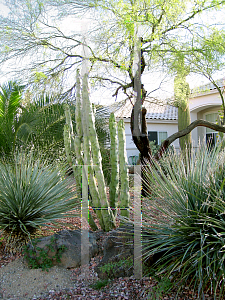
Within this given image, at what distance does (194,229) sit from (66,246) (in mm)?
1968

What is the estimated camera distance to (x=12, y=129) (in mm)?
7074

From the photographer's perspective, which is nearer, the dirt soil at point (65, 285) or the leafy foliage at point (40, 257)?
the dirt soil at point (65, 285)

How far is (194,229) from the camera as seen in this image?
10.4 feet

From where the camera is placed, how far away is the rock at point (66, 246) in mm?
4172

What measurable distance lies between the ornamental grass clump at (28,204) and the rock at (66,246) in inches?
9.5

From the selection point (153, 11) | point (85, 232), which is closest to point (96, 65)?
point (153, 11)

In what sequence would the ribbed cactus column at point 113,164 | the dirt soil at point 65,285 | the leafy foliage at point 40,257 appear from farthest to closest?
1. the ribbed cactus column at point 113,164
2. the leafy foliage at point 40,257
3. the dirt soil at point 65,285

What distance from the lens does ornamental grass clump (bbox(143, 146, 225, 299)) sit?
284 centimetres

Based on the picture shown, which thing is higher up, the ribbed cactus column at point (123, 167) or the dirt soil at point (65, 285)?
the ribbed cactus column at point (123, 167)

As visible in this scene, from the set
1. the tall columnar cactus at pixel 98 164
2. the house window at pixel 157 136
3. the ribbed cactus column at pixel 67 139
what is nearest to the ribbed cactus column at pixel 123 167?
the tall columnar cactus at pixel 98 164

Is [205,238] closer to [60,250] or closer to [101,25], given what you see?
[60,250]

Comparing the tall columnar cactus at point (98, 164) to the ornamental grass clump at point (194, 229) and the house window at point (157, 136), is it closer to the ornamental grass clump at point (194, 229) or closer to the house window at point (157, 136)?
the ornamental grass clump at point (194, 229)

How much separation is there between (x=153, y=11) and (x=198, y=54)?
1.49 metres

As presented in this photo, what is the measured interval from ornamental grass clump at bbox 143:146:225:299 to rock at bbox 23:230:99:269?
1186 millimetres
